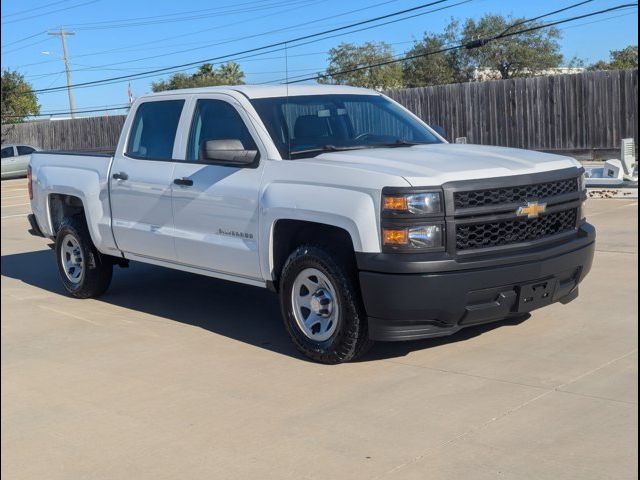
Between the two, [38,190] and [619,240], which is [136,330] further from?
[619,240]

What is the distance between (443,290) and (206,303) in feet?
10.9

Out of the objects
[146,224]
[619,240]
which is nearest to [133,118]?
[146,224]

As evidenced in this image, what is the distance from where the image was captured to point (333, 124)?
6.88m

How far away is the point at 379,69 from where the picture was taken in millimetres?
54125

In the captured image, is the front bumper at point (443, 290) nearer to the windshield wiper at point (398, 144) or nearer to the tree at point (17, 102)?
the windshield wiper at point (398, 144)

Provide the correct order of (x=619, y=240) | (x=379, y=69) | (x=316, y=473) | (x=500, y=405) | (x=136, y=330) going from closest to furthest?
(x=316, y=473)
(x=500, y=405)
(x=136, y=330)
(x=619, y=240)
(x=379, y=69)

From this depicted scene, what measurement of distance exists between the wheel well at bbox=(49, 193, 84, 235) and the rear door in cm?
101

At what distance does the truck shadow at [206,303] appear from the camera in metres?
6.50

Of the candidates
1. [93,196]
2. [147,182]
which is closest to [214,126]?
[147,182]

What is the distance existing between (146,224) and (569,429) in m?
4.12

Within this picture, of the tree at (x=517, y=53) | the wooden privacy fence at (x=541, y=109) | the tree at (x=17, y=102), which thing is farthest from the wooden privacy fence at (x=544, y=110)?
the tree at (x=17, y=102)

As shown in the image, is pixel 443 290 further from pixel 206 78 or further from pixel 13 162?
pixel 206 78

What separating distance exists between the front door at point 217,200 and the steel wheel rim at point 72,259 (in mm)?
1743

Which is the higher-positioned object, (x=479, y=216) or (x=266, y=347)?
(x=479, y=216)
